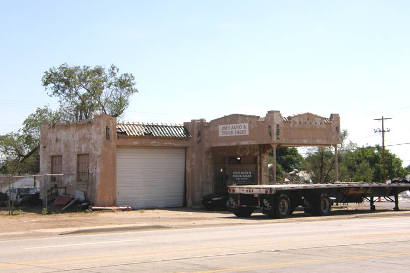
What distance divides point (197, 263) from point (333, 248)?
405cm

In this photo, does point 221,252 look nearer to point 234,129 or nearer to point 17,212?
point 17,212

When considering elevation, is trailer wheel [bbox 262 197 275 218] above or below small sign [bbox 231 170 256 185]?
below

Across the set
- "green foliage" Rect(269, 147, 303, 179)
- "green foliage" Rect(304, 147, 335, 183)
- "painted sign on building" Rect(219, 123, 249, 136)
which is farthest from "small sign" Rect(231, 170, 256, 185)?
"green foliage" Rect(269, 147, 303, 179)

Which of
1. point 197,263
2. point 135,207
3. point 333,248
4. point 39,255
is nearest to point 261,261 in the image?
point 197,263

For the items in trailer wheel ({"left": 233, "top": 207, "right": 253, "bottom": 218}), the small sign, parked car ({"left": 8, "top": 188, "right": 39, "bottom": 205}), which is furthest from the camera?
the small sign

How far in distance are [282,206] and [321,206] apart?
8.67 feet

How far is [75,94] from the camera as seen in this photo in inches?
2366

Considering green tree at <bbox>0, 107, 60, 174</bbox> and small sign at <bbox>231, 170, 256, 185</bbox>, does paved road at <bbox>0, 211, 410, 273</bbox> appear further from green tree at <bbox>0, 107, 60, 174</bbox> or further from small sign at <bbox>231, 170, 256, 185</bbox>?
green tree at <bbox>0, 107, 60, 174</bbox>

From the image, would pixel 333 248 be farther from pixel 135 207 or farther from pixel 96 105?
pixel 96 105

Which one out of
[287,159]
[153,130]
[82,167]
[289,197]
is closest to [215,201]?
[153,130]

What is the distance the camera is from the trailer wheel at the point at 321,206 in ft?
97.0

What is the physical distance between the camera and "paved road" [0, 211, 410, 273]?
1145 centimetres

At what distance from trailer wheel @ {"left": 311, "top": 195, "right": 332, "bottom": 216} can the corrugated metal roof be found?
34.9 ft

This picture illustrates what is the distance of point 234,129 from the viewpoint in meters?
36.2
